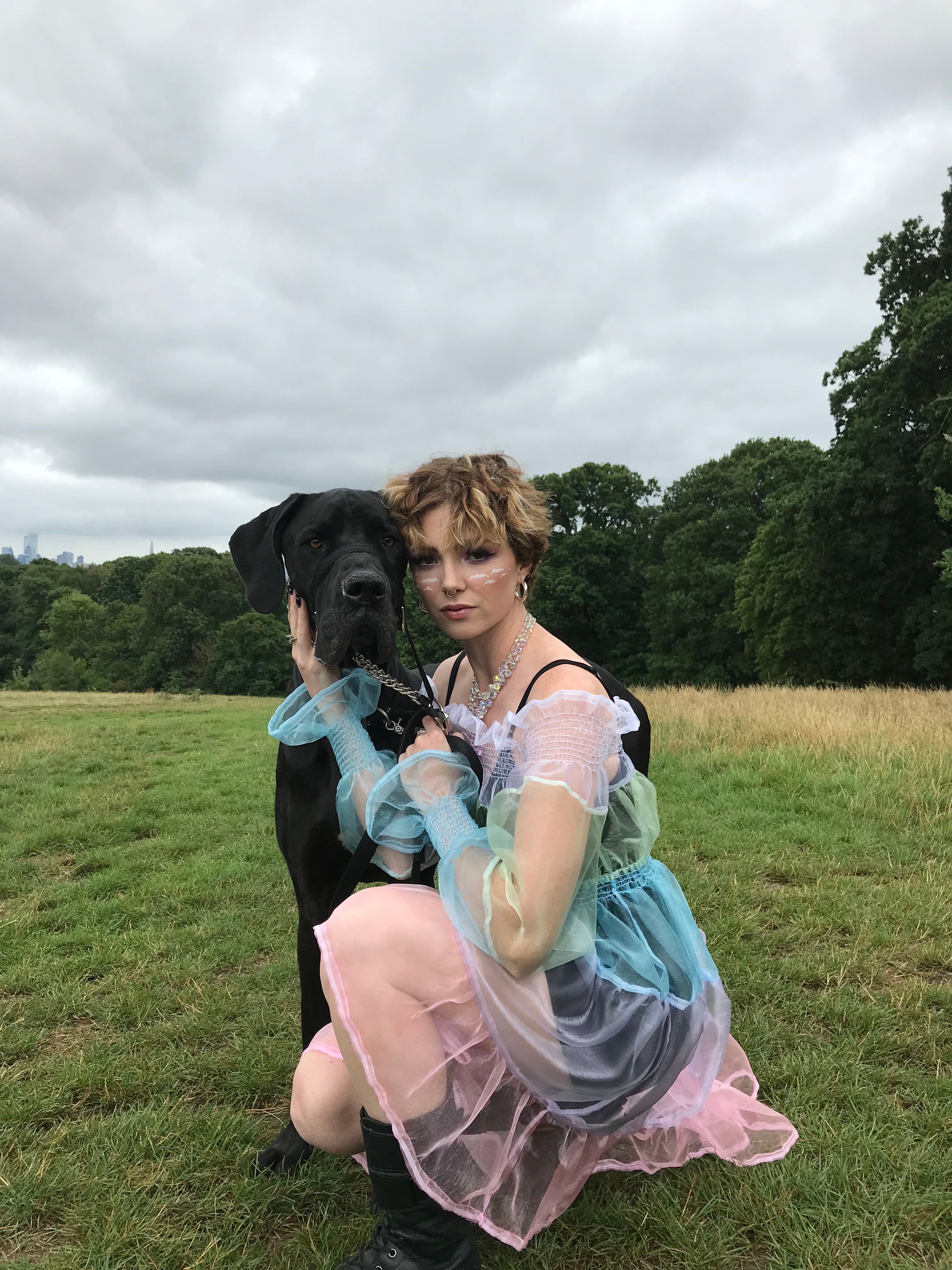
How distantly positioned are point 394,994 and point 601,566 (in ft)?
99.0

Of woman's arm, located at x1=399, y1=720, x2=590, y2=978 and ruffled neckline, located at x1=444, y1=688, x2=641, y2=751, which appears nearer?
woman's arm, located at x1=399, y1=720, x2=590, y2=978

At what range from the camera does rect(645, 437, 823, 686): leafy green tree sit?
1107 inches

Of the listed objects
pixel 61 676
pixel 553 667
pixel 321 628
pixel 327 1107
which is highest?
pixel 321 628

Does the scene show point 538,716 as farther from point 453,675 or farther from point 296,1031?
point 296,1031

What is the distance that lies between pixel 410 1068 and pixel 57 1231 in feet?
3.86

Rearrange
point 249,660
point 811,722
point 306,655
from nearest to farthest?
point 306,655
point 811,722
point 249,660

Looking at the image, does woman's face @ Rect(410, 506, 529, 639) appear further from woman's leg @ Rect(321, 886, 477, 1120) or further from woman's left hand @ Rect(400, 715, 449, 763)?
woman's leg @ Rect(321, 886, 477, 1120)

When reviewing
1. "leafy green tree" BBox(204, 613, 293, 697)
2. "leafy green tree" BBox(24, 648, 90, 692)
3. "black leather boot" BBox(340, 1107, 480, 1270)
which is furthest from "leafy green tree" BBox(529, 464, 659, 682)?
"leafy green tree" BBox(24, 648, 90, 692)

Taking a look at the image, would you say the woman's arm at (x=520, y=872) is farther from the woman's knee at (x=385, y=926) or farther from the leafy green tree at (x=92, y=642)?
the leafy green tree at (x=92, y=642)

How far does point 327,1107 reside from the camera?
1773 millimetres

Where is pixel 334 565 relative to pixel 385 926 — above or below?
above

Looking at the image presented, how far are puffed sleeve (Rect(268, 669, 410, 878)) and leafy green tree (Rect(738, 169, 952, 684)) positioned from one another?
61.6ft

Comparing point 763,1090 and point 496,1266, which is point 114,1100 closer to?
point 496,1266

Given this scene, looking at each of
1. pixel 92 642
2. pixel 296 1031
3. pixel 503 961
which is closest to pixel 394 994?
pixel 503 961
